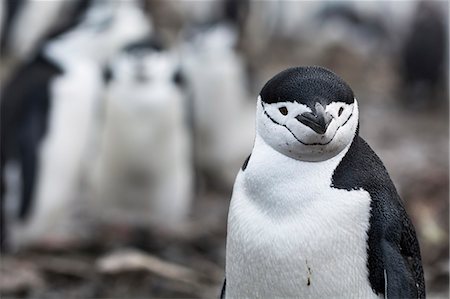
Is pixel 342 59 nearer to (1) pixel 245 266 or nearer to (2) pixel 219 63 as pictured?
(2) pixel 219 63

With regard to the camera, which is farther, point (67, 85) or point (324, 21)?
point (324, 21)

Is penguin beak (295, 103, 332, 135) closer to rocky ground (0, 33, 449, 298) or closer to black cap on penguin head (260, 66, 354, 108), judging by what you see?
black cap on penguin head (260, 66, 354, 108)

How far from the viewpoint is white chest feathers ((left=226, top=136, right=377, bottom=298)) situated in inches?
111

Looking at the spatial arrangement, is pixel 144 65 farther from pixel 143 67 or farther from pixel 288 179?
pixel 288 179

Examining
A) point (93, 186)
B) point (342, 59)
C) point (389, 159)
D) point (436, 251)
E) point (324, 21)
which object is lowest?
point (436, 251)

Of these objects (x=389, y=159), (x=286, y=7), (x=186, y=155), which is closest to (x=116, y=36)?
(x=186, y=155)

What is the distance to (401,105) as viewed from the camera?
12172 millimetres

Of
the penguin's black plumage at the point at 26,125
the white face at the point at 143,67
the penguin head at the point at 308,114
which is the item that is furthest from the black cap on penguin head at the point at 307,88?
the white face at the point at 143,67

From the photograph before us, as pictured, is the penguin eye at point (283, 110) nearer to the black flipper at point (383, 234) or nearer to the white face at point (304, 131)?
the white face at point (304, 131)

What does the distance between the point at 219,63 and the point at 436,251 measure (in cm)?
356

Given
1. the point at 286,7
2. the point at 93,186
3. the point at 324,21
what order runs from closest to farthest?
the point at 93,186
the point at 324,21
the point at 286,7

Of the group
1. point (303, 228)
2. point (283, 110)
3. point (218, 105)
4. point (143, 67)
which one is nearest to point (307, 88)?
point (283, 110)

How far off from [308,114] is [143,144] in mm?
4591

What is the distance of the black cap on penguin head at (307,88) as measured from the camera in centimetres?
276
